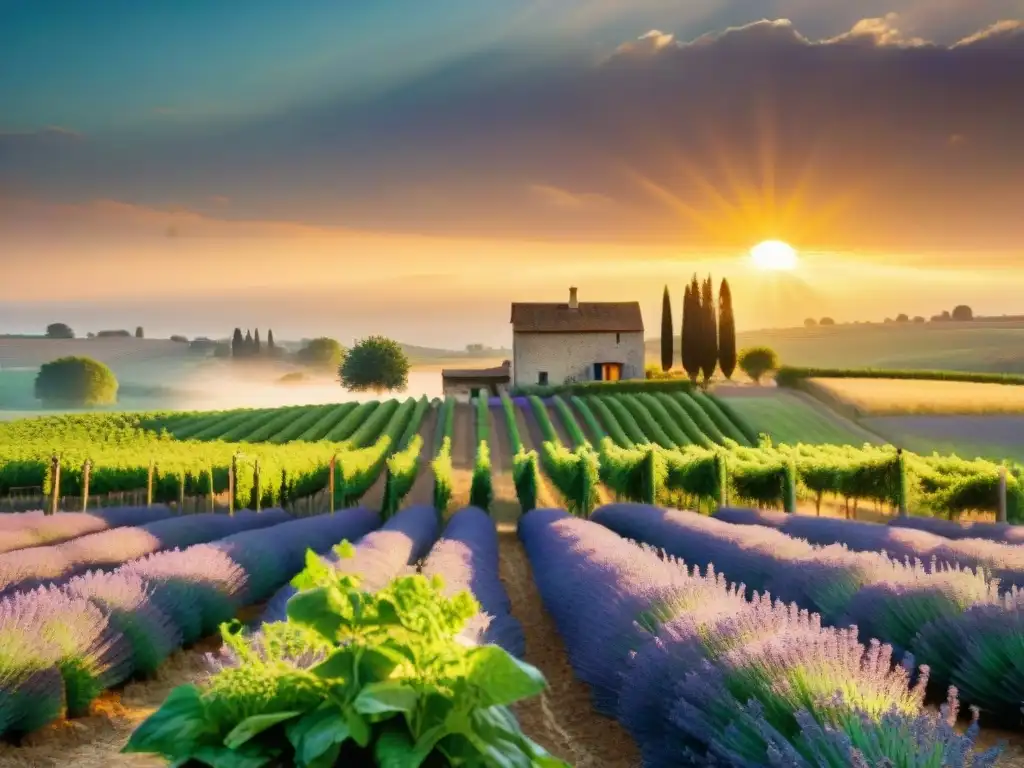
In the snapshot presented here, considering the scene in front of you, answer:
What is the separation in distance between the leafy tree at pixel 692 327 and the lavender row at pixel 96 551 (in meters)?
43.6

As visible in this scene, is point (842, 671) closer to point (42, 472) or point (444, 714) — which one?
point (444, 714)

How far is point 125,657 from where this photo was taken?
23.5 ft

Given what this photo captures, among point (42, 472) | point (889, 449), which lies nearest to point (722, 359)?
point (889, 449)

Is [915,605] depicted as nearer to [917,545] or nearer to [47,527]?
[917,545]

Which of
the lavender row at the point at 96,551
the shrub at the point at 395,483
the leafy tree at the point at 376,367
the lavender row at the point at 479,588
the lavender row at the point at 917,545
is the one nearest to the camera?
the lavender row at the point at 479,588

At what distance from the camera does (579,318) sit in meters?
59.1

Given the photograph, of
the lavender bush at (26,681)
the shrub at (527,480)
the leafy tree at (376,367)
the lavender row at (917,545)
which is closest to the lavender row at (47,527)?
the lavender bush at (26,681)

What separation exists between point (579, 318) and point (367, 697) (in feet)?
188

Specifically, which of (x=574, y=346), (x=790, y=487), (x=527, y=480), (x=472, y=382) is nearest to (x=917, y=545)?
(x=790, y=487)

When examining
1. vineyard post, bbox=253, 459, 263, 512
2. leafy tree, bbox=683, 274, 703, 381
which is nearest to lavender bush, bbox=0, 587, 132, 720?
vineyard post, bbox=253, 459, 263, 512

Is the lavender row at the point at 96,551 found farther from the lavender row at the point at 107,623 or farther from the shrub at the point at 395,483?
the shrub at the point at 395,483

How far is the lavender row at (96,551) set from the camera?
30.9 ft

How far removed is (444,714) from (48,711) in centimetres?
492

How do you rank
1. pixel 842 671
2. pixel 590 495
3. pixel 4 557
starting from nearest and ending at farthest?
pixel 842 671 < pixel 4 557 < pixel 590 495
